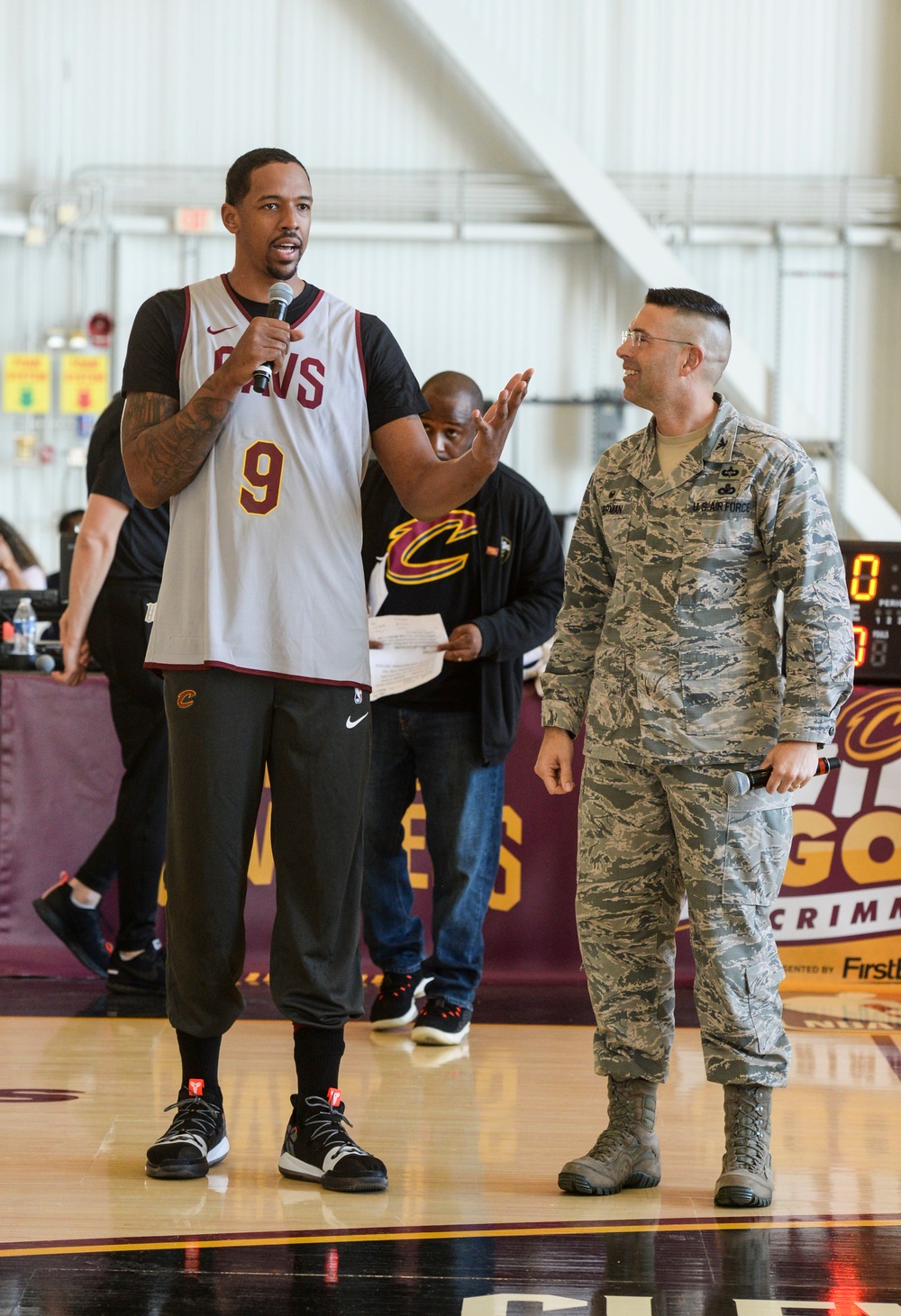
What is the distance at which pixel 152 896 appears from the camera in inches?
153

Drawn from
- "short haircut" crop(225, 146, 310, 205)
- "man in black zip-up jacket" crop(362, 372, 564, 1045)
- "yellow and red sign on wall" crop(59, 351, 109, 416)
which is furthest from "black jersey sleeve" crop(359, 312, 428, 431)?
"yellow and red sign on wall" crop(59, 351, 109, 416)

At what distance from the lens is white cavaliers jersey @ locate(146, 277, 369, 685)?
7.53 feet

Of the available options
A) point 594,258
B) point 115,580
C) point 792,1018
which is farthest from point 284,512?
point 594,258

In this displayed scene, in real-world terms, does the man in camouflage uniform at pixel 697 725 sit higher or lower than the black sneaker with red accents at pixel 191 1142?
higher

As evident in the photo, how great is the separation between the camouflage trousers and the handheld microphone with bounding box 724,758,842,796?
2 centimetres

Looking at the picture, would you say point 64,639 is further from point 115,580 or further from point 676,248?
point 676,248

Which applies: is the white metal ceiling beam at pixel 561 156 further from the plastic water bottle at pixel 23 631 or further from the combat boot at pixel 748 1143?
the combat boot at pixel 748 1143

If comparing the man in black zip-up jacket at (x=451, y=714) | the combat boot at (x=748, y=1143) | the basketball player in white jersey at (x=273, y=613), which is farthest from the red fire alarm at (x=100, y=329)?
the combat boot at (x=748, y=1143)

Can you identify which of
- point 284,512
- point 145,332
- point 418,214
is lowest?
point 284,512

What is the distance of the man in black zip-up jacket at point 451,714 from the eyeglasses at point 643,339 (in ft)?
3.55

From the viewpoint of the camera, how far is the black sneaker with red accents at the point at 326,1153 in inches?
92.0

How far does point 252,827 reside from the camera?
2406 mm

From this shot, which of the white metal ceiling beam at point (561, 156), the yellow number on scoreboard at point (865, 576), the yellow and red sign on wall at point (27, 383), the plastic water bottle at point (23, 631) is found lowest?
the plastic water bottle at point (23, 631)

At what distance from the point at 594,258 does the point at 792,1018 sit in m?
6.68
